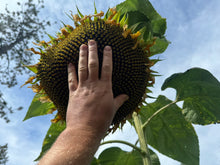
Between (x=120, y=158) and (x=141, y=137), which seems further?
(x=120, y=158)

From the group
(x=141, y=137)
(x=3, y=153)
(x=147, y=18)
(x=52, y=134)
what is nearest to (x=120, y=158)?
(x=141, y=137)

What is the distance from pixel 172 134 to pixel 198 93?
38 cm

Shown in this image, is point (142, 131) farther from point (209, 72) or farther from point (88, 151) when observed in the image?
point (88, 151)

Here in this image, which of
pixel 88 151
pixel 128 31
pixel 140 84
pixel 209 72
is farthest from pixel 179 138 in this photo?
pixel 88 151

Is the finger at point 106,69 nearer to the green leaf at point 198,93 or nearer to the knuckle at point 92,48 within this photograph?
the knuckle at point 92,48

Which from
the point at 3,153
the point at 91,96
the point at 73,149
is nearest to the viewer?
the point at 73,149

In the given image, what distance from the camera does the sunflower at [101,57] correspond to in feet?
3.95

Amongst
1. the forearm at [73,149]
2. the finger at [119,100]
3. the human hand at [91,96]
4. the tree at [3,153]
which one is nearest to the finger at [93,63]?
the human hand at [91,96]

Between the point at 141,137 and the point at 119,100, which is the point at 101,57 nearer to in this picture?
the point at 119,100

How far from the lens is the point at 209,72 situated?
168cm

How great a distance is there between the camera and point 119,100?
1.17m

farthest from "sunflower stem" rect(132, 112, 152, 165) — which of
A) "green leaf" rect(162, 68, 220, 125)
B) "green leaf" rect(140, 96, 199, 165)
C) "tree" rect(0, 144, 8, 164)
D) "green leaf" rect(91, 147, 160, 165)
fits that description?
"tree" rect(0, 144, 8, 164)

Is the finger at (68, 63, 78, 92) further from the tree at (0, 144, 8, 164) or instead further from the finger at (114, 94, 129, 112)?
the tree at (0, 144, 8, 164)

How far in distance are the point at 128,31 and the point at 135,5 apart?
45 cm
